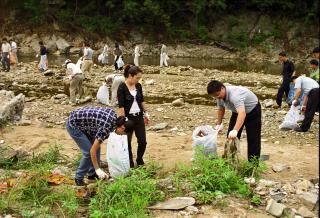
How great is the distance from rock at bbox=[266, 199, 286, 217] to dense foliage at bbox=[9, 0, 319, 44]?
25310mm

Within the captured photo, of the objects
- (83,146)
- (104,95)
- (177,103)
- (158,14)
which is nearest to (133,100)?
(83,146)

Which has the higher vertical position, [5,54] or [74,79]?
[5,54]

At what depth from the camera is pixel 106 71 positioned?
19156mm

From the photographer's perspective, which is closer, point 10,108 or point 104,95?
point 10,108

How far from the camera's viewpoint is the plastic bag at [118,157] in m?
5.80

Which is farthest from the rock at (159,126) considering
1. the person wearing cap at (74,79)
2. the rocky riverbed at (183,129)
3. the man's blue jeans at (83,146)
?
the man's blue jeans at (83,146)

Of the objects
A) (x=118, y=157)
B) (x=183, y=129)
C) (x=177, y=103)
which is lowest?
(x=183, y=129)

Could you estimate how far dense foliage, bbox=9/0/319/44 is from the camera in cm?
3016

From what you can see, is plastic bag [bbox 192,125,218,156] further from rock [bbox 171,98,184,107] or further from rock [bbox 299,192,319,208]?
rock [bbox 171,98,184,107]

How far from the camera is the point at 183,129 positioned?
9672 millimetres

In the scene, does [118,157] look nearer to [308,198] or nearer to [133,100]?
[133,100]

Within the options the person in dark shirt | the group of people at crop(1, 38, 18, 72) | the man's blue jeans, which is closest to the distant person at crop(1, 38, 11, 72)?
the group of people at crop(1, 38, 18, 72)

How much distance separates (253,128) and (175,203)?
156 centimetres

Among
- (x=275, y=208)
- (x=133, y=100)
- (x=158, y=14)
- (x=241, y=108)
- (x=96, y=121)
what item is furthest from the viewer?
(x=158, y=14)
